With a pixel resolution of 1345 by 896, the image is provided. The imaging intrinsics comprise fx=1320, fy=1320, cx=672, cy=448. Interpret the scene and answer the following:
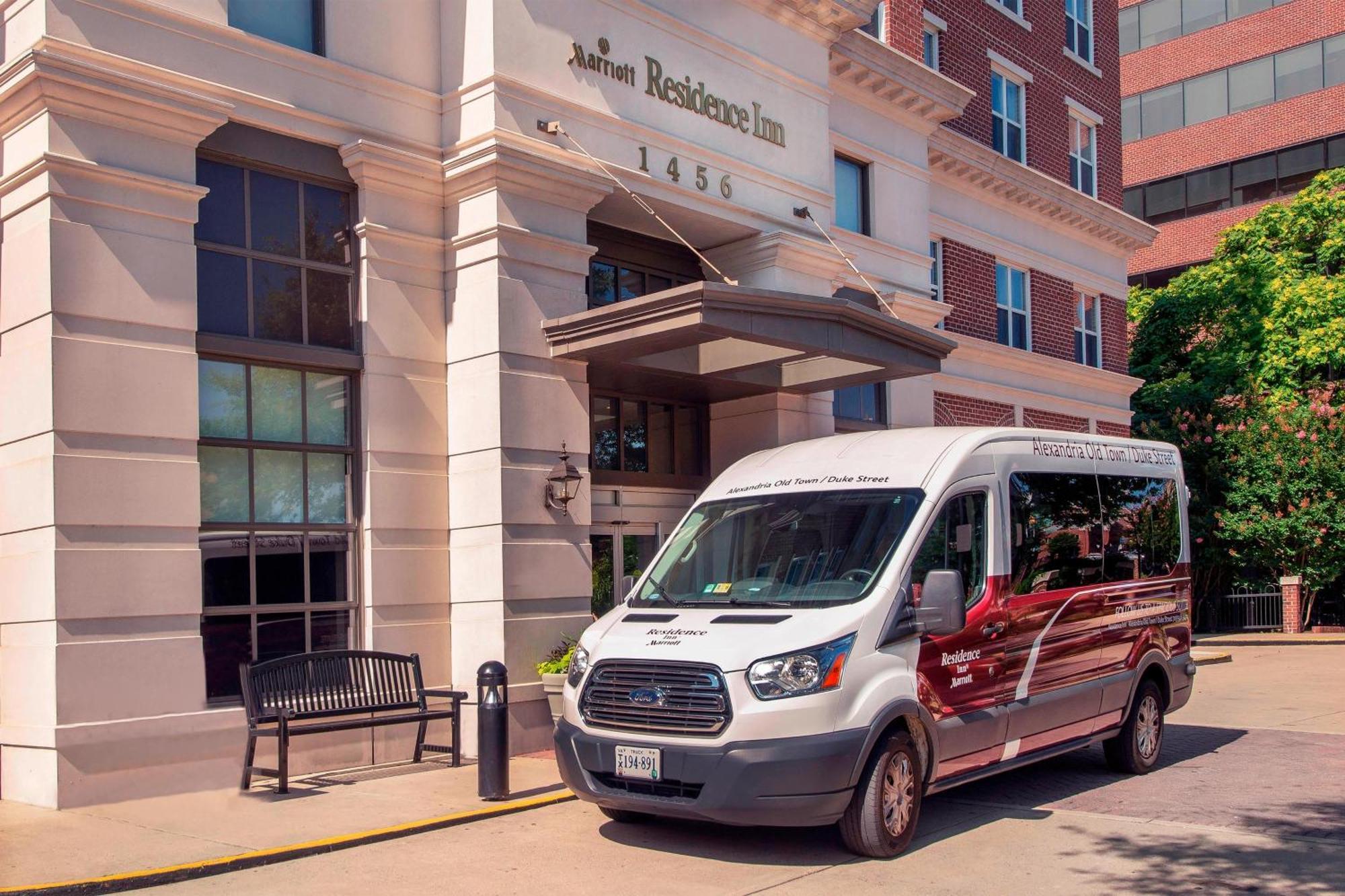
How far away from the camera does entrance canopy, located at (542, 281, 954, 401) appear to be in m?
11.5

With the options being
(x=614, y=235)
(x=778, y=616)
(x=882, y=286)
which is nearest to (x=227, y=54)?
(x=614, y=235)

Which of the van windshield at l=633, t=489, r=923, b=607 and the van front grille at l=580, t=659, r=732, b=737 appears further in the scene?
the van windshield at l=633, t=489, r=923, b=607

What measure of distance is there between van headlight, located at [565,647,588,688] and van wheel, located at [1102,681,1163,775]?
455cm

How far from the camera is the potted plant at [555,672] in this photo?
11.4m

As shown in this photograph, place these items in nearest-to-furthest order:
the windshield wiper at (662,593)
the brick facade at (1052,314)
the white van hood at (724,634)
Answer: the white van hood at (724,634), the windshield wiper at (662,593), the brick facade at (1052,314)

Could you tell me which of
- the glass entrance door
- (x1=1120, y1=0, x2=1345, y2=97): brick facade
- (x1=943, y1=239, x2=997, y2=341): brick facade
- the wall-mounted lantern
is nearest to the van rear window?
the wall-mounted lantern

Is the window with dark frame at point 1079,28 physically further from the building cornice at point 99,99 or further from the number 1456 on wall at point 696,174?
the building cornice at point 99,99

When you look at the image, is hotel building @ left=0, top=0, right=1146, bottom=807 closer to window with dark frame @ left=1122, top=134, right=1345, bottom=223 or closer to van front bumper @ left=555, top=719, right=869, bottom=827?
van front bumper @ left=555, top=719, right=869, bottom=827

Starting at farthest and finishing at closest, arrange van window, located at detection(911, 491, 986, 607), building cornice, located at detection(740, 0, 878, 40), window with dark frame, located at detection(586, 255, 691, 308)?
building cornice, located at detection(740, 0, 878, 40) < window with dark frame, located at detection(586, 255, 691, 308) < van window, located at detection(911, 491, 986, 607)

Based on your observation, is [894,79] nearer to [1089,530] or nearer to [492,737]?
[1089,530]

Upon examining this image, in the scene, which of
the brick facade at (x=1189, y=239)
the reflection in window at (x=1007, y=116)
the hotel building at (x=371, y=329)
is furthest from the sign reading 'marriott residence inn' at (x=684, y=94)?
the brick facade at (x=1189, y=239)

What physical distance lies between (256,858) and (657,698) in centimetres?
249

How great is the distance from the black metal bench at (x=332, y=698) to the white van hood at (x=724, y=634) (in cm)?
289

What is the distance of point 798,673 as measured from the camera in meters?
7.32
